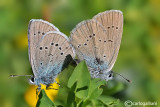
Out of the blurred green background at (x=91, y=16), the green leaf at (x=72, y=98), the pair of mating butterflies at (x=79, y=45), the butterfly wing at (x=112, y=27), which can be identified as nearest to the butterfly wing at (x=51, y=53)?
the pair of mating butterflies at (x=79, y=45)

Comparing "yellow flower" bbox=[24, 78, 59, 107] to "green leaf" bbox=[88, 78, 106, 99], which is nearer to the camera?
"green leaf" bbox=[88, 78, 106, 99]

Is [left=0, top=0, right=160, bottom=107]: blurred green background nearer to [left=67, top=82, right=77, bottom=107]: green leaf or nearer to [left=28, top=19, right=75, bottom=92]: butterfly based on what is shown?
[left=28, top=19, right=75, bottom=92]: butterfly

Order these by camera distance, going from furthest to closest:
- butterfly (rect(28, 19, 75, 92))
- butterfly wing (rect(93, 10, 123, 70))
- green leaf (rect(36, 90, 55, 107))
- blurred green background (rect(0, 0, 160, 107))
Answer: blurred green background (rect(0, 0, 160, 107)) → butterfly wing (rect(93, 10, 123, 70)) → butterfly (rect(28, 19, 75, 92)) → green leaf (rect(36, 90, 55, 107))

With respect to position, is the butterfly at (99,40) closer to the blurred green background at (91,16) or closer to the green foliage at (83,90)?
the green foliage at (83,90)

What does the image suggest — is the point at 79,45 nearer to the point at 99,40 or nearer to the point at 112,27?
the point at 99,40

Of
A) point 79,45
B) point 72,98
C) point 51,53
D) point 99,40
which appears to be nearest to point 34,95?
point 51,53

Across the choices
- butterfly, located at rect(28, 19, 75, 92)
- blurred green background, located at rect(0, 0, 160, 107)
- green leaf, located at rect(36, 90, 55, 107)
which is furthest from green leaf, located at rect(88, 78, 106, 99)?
blurred green background, located at rect(0, 0, 160, 107)
